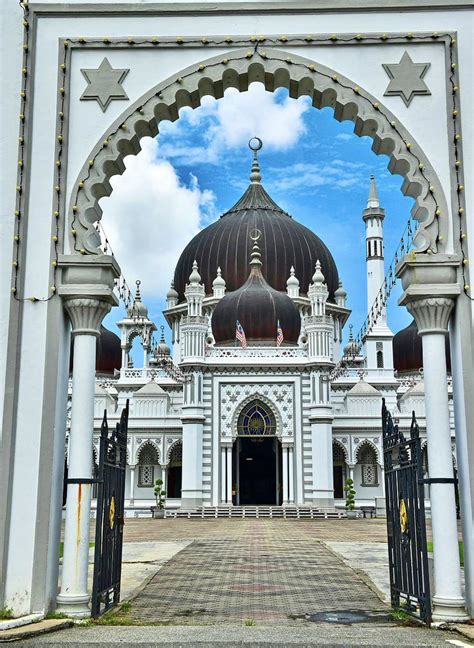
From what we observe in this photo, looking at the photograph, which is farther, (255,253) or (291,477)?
(255,253)

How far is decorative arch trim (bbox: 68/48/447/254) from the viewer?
24.0 feet

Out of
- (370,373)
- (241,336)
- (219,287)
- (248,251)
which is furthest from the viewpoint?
(248,251)

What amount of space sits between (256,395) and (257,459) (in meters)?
4.13

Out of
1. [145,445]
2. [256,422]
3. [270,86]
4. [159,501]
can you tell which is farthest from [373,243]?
[270,86]

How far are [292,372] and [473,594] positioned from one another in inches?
1032

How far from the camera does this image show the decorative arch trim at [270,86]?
731 cm

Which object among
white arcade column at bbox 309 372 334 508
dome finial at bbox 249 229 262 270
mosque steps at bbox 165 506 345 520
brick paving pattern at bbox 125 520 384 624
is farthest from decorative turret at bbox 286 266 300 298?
brick paving pattern at bbox 125 520 384 624

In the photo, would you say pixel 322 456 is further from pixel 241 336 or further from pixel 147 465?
pixel 147 465

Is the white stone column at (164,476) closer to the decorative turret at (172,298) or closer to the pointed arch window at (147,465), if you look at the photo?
the pointed arch window at (147,465)

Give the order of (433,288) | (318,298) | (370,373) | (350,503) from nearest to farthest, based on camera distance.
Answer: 1. (433,288)
2. (350,503)
3. (318,298)
4. (370,373)

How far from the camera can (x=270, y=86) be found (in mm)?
7820

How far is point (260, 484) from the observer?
35.4 m

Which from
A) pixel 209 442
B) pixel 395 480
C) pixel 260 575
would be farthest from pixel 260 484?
pixel 395 480

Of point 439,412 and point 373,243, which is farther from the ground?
point 373,243
